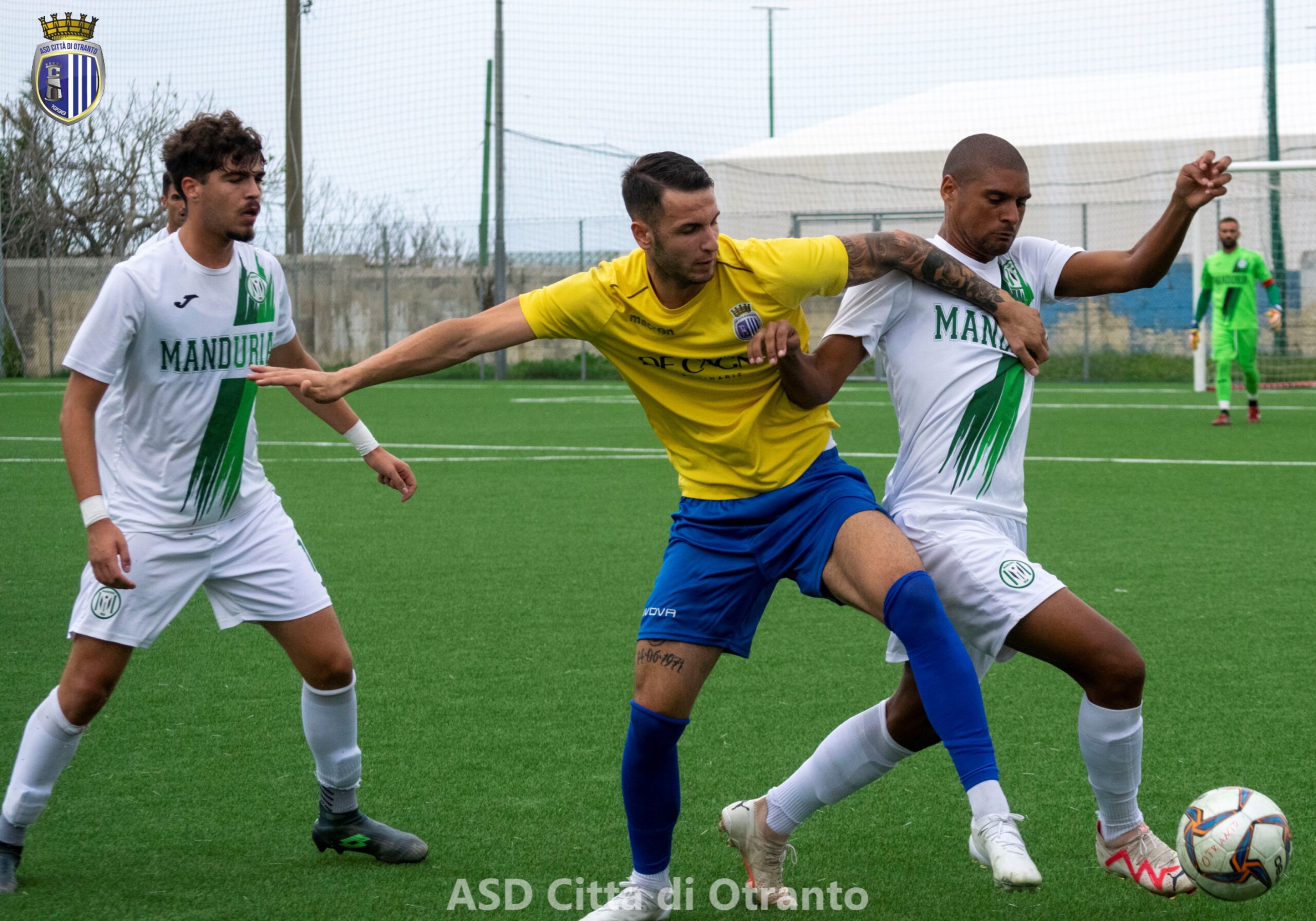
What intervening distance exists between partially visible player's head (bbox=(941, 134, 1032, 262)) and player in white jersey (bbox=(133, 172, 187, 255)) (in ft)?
6.78

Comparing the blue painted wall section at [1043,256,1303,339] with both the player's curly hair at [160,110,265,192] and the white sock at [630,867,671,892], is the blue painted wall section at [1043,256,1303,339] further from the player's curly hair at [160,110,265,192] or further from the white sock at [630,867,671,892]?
the white sock at [630,867,671,892]

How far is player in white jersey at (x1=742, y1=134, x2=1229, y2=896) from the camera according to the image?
3775mm

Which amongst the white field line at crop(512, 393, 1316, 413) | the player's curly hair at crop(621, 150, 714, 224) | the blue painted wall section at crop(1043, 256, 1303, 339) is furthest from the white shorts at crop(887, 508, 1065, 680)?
the blue painted wall section at crop(1043, 256, 1303, 339)

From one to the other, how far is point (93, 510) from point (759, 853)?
1908 millimetres

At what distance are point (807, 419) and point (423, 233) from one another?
93.7 feet

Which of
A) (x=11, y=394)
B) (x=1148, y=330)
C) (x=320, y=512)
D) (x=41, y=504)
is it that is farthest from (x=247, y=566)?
(x=1148, y=330)

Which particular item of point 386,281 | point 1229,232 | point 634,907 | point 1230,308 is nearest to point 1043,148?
point 386,281

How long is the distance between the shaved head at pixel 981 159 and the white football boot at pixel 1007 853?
167 cm

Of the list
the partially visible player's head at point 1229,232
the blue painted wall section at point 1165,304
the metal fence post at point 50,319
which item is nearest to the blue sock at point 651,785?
the partially visible player's head at point 1229,232

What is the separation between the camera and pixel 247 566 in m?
4.25

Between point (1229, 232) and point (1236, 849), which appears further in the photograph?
point (1229, 232)

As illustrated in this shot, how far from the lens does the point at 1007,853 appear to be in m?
3.17

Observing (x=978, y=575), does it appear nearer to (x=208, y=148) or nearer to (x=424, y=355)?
(x=424, y=355)

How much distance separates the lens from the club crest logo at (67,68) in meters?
16.4
